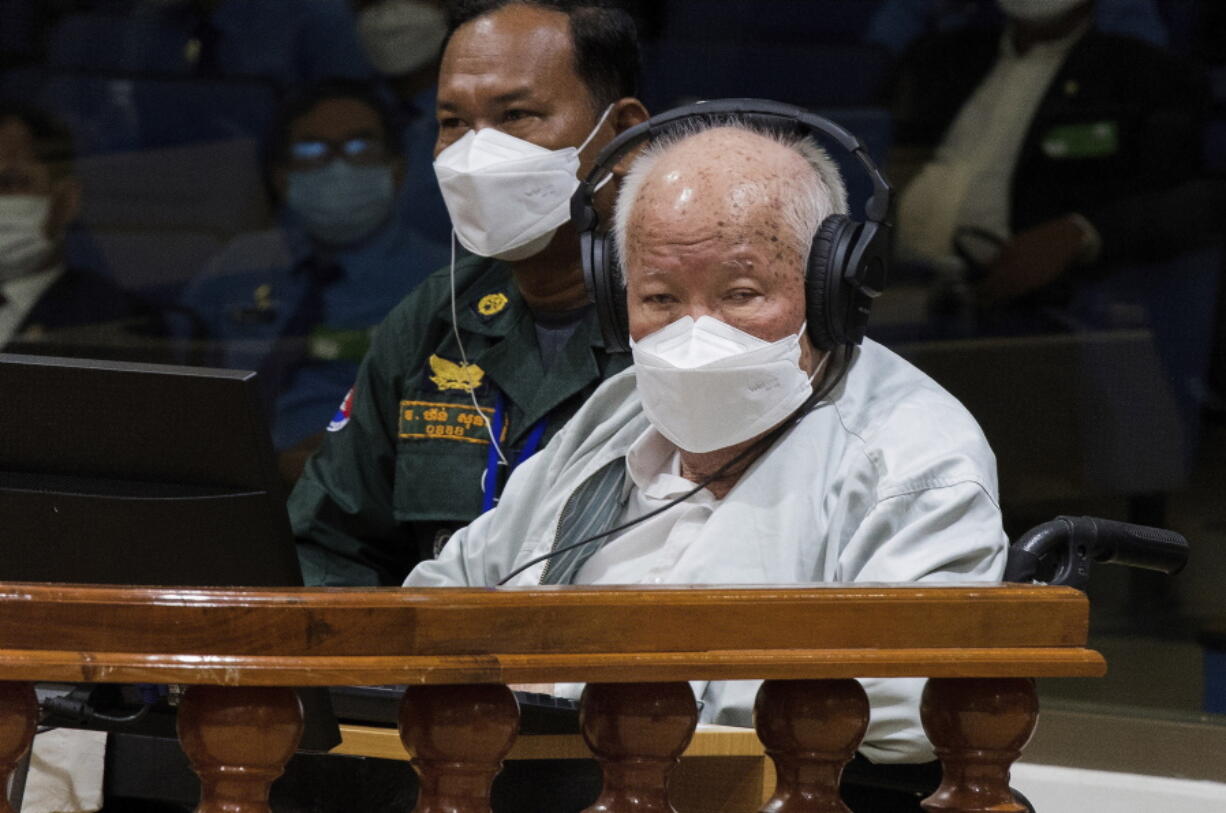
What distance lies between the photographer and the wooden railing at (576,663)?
3.68 feet

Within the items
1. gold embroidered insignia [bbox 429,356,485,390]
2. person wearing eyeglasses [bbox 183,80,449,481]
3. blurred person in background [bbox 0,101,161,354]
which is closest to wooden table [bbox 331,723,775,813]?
gold embroidered insignia [bbox 429,356,485,390]

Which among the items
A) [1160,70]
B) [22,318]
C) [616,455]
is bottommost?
[22,318]

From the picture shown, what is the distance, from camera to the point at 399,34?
385cm

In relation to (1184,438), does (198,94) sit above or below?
above

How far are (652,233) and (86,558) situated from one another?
0.68m

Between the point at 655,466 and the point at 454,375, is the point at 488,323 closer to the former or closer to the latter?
the point at 454,375

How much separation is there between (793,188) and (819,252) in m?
0.07

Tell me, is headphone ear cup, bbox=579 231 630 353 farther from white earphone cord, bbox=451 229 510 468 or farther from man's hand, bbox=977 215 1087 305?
man's hand, bbox=977 215 1087 305

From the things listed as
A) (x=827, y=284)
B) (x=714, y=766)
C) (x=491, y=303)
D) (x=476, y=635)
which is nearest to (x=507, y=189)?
(x=491, y=303)

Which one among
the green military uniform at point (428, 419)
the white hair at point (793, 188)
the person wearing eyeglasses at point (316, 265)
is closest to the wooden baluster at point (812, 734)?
the white hair at point (793, 188)

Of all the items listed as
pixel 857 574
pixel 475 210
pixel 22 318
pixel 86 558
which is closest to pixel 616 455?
pixel 857 574

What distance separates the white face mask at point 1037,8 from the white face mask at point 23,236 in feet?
7.14

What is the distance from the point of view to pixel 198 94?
13.3ft

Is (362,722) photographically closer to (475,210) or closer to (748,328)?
(748,328)
